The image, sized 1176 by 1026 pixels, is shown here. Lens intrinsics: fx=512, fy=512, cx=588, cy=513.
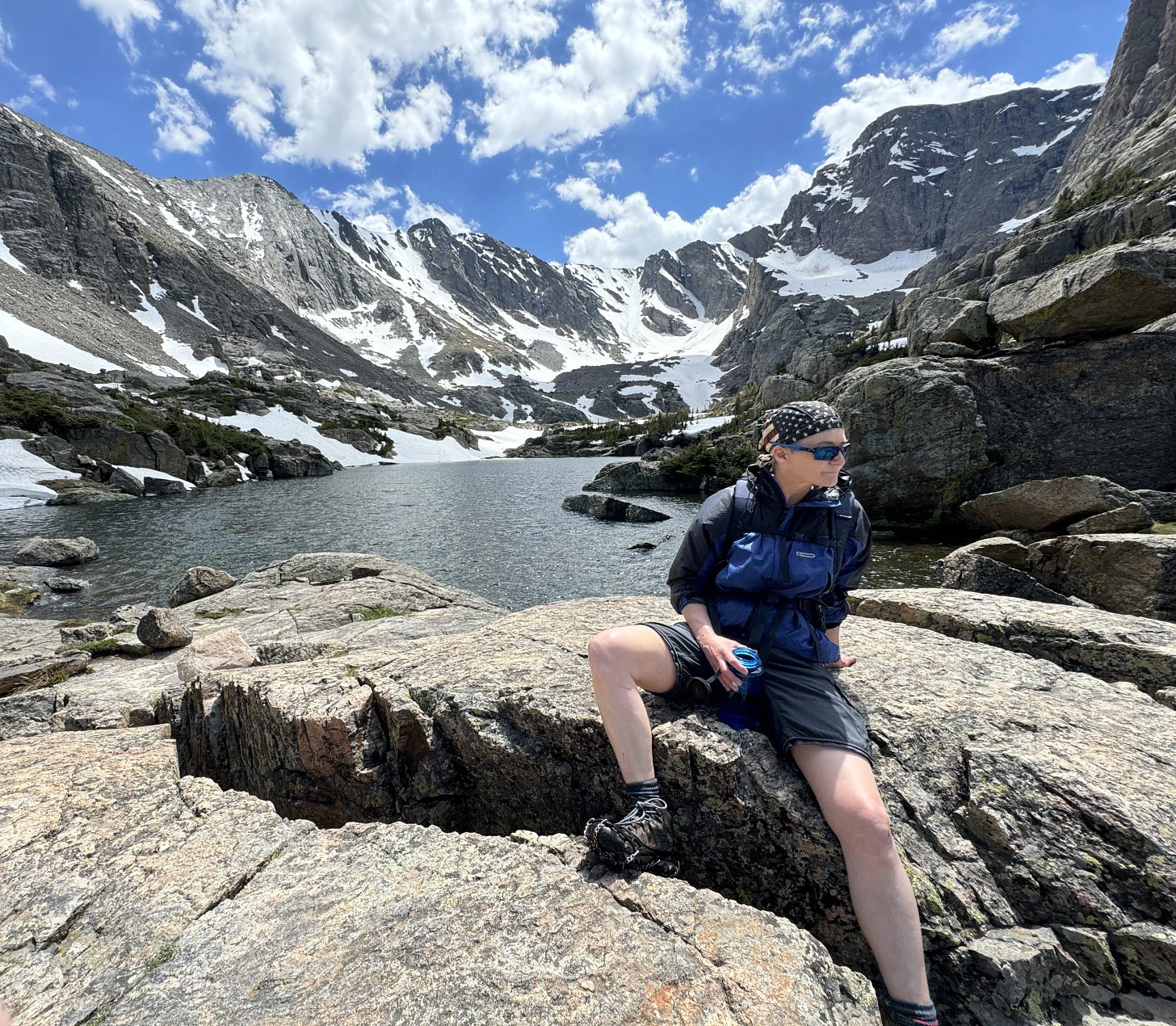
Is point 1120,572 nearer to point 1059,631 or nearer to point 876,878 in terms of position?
point 1059,631

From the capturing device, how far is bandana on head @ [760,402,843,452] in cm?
391

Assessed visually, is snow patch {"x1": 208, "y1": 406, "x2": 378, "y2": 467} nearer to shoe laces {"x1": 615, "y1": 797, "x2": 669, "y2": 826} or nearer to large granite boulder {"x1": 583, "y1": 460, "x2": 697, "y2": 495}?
large granite boulder {"x1": 583, "y1": 460, "x2": 697, "y2": 495}

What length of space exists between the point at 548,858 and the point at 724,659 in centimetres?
171

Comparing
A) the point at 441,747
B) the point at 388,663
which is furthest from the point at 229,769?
the point at 441,747

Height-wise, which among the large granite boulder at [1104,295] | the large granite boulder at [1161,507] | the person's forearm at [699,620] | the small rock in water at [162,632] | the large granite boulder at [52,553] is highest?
the large granite boulder at [1104,295]

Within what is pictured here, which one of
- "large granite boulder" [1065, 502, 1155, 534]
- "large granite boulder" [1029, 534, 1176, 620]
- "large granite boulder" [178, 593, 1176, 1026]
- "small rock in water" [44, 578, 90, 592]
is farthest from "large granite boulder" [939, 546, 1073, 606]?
"small rock in water" [44, 578, 90, 592]

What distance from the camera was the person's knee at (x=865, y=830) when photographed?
2.85m

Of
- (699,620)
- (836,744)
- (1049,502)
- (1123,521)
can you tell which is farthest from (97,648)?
(1049,502)

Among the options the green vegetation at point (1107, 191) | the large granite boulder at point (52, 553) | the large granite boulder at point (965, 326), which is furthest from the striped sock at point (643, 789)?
the green vegetation at point (1107, 191)

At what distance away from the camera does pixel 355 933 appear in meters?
2.67

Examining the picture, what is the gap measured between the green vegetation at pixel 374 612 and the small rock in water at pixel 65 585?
46.4 feet

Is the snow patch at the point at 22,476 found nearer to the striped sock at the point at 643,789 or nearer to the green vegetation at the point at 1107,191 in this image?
the striped sock at the point at 643,789

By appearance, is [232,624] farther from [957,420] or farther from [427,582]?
[957,420]

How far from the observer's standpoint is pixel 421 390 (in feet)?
641
